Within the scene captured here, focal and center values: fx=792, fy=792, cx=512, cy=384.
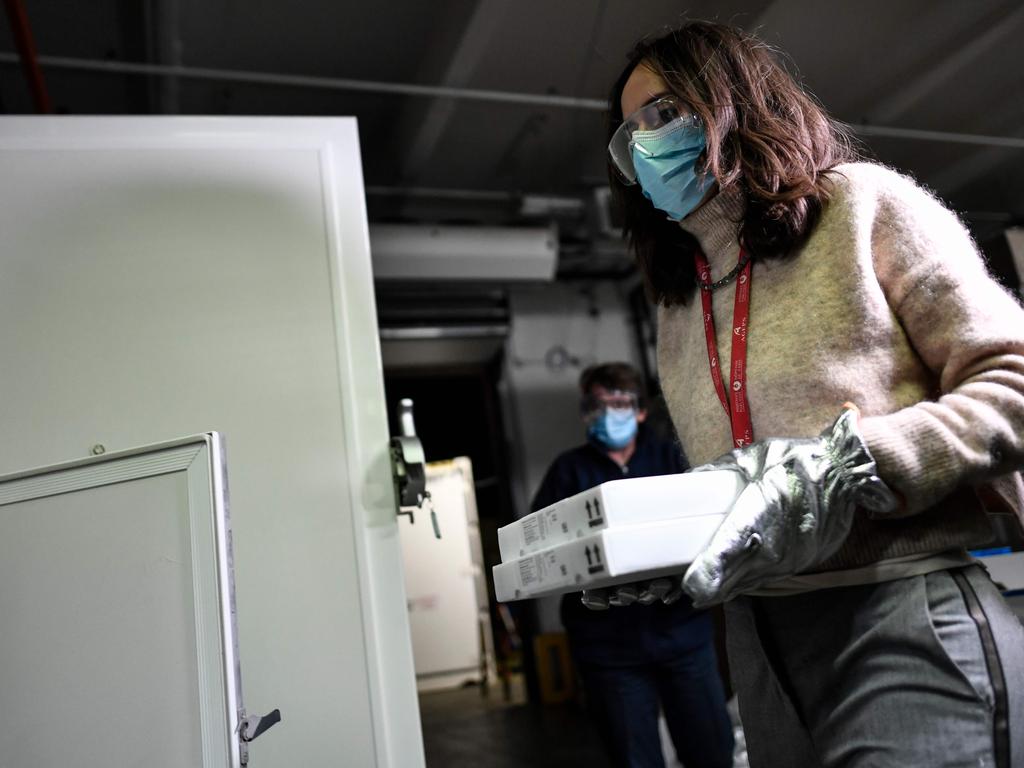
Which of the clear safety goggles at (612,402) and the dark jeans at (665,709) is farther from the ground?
the clear safety goggles at (612,402)

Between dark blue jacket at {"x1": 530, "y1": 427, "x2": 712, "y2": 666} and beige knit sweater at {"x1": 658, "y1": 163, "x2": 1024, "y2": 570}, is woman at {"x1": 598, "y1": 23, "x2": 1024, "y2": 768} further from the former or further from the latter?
dark blue jacket at {"x1": 530, "y1": 427, "x2": 712, "y2": 666}

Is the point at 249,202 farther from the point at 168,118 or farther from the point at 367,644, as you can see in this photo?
A: the point at 367,644

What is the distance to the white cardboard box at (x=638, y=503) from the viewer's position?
64 cm

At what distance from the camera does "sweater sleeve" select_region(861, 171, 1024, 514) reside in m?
0.65

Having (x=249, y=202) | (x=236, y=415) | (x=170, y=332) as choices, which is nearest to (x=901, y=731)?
(x=236, y=415)

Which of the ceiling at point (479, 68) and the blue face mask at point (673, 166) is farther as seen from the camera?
the ceiling at point (479, 68)

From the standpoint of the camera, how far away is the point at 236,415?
1.45 meters

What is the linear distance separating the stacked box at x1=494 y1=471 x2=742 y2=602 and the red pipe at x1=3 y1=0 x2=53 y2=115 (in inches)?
96.6

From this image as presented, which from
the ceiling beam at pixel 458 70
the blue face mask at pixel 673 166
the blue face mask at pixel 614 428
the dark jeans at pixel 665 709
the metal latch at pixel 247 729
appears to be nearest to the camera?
the metal latch at pixel 247 729

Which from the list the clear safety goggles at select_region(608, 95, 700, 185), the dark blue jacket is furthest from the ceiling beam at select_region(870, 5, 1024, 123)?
the clear safety goggles at select_region(608, 95, 700, 185)

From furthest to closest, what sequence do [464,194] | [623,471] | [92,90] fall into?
[464,194] < [92,90] < [623,471]

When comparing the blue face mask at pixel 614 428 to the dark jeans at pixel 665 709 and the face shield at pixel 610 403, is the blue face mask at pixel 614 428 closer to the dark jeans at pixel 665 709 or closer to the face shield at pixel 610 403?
the face shield at pixel 610 403

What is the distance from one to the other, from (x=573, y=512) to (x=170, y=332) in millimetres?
1074

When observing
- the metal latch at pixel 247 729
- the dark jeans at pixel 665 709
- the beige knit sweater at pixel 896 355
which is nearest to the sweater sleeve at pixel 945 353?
the beige knit sweater at pixel 896 355
